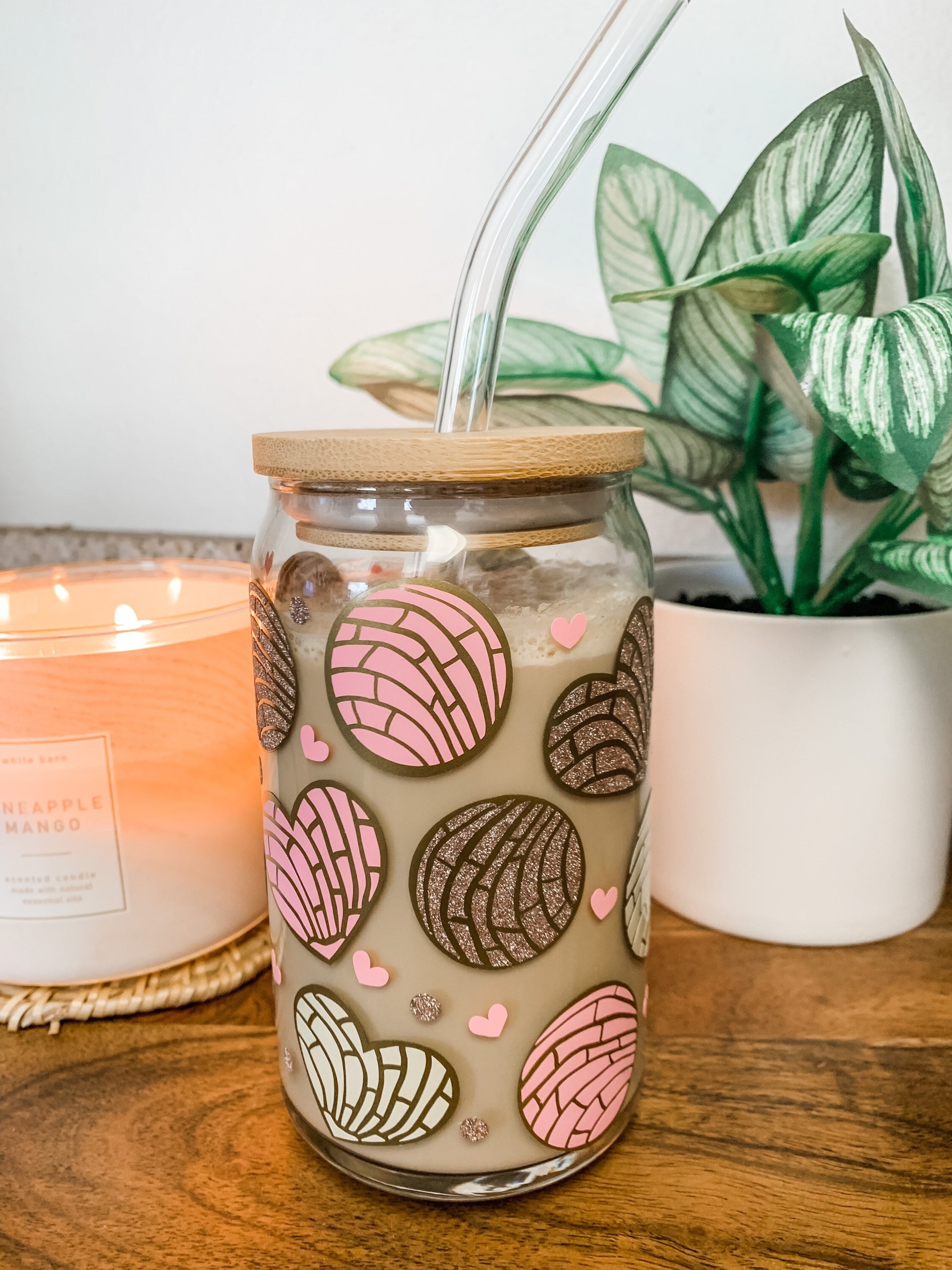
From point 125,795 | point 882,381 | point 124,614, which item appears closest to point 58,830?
point 125,795

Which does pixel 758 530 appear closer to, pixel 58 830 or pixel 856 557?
pixel 856 557

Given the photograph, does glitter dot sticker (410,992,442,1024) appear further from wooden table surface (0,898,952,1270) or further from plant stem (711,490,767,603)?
plant stem (711,490,767,603)

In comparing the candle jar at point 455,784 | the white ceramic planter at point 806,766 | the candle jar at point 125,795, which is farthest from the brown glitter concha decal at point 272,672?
the white ceramic planter at point 806,766

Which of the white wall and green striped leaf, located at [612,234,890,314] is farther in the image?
the white wall

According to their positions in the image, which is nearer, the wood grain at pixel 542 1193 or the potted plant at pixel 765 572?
the wood grain at pixel 542 1193

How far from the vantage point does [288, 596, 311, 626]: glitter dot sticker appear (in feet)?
0.93

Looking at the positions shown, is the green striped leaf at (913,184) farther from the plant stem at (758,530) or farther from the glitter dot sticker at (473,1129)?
the glitter dot sticker at (473,1129)

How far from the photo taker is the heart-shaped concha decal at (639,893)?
32 cm

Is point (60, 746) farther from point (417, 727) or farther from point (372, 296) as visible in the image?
point (372, 296)

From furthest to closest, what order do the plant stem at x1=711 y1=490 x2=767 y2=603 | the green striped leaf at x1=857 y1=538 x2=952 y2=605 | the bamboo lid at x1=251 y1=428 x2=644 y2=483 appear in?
the plant stem at x1=711 y1=490 x2=767 y2=603
the green striped leaf at x1=857 y1=538 x2=952 y2=605
the bamboo lid at x1=251 y1=428 x2=644 y2=483

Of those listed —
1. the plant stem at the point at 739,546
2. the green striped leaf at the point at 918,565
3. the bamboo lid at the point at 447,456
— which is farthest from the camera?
the plant stem at the point at 739,546

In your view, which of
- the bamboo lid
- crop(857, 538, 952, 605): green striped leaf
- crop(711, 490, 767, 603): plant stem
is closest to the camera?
the bamboo lid

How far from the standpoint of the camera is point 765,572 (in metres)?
A: 0.45

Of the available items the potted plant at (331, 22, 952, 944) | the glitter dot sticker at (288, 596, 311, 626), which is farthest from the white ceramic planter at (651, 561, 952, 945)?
the glitter dot sticker at (288, 596, 311, 626)
